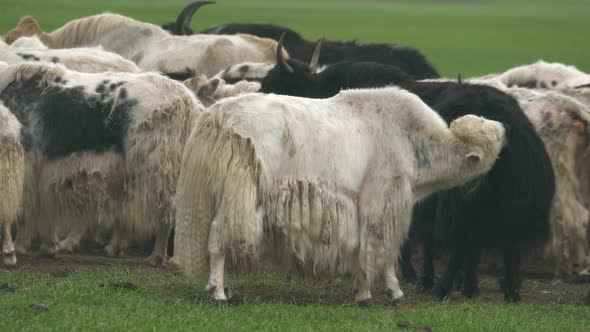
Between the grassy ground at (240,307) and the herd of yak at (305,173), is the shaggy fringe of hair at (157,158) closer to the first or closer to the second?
the herd of yak at (305,173)

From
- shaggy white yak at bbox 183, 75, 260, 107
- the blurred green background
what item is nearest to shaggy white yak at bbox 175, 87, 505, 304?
shaggy white yak at bbox 183, 75, 260, 107

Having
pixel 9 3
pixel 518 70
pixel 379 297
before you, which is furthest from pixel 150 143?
pixel 9 3

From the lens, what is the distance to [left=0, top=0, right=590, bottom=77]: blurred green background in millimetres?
38906

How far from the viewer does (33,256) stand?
9.10 m

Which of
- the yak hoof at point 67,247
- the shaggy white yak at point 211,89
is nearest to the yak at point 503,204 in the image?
the shaggy white yak at point 211,89

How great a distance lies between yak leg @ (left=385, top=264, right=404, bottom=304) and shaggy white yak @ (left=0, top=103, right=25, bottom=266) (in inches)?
97.9

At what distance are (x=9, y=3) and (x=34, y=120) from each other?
3618cm

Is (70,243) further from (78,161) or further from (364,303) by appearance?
(364,303)

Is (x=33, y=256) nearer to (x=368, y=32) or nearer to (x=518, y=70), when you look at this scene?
(x=518, y=70)

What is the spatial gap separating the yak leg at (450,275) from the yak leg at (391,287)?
0.51m

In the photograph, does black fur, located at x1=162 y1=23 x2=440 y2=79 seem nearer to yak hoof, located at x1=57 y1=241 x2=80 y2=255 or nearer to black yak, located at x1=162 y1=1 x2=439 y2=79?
black yak, located at x1=162 y1=1 x2=439 y2=79

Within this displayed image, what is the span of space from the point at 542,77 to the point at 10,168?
A: 5.13 m

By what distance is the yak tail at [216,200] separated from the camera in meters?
6.84

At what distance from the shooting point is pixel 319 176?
23.4ft
